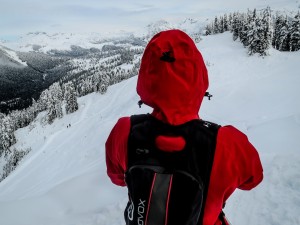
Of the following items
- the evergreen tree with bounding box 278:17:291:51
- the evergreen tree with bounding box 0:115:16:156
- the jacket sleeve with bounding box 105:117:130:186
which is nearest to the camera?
the jacket sleeve with bounding box 105:117:130:186

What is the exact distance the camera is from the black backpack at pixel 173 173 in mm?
1915

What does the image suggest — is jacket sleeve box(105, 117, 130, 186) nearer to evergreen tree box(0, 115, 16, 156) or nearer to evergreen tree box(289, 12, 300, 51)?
evergreen tree box(289, 12, 300, 51)

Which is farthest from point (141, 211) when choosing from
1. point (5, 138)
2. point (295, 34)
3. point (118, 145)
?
point (5, 138)

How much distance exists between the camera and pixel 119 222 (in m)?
5.17

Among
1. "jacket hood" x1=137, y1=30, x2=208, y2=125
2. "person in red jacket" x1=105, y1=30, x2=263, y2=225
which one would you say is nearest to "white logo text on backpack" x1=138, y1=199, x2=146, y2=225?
"person in red jacket" x1=105, y1=30, x2=263, y2=225

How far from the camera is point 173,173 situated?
1947 mm

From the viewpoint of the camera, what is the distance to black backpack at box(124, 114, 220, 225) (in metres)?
1.92

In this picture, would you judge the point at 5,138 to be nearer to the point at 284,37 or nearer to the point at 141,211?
the point at 284,37

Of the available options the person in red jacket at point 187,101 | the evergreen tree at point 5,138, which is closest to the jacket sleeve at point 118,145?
the person in red jacket at point 187,101

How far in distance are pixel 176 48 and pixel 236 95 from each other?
1849cm

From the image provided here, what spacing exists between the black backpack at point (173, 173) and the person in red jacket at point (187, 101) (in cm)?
6

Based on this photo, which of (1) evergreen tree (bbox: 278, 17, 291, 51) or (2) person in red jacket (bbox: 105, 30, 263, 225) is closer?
(2) person in red jacket (bbox: 105, 30, 263, 225)

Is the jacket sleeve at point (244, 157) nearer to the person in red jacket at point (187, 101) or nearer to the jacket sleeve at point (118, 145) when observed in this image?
the person in red jacket at point (187, 101)

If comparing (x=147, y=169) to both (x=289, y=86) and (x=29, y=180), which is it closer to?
(x=289, y=86)
